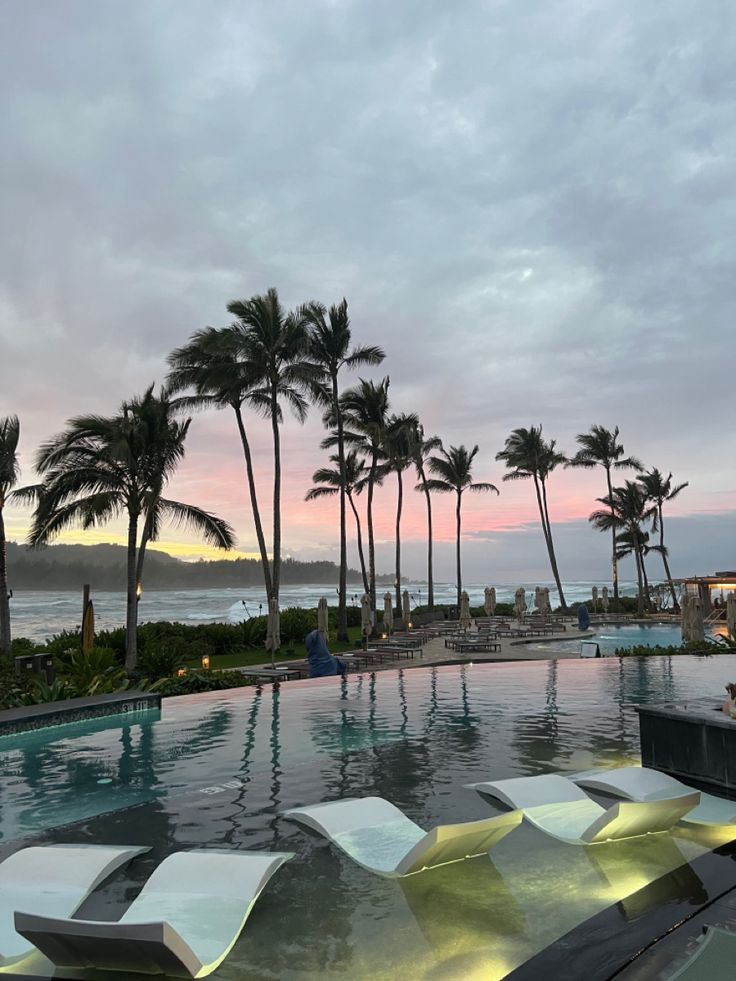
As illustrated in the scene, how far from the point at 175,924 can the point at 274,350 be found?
21959 mm

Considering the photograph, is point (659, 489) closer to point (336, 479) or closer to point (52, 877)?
point (336, 479)

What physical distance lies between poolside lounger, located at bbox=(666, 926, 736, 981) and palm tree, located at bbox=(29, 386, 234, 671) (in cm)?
1647

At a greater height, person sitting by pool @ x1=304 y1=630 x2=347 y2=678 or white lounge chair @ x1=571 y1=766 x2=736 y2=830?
person sitting by pool @ x1=304 y1=630 x2=347 y2=678

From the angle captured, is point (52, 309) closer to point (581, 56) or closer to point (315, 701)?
point (315, 701)

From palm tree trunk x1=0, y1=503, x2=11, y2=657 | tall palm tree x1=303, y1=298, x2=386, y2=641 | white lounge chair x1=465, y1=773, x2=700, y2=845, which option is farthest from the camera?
tall palm tree x1=303, y1=298, x2=386, y2=641

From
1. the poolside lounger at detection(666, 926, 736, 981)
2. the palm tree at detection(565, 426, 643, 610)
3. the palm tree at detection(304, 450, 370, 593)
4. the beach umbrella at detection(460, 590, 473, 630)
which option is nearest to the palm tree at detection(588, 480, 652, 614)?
the palm tree at detection(565, 426, 643, 610)

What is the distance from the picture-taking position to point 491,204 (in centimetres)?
1902

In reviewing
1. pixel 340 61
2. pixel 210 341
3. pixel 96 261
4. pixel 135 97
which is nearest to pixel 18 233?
pixel 96 261

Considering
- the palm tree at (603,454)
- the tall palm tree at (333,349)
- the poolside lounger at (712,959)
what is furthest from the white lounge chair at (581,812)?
the palm tree at (603,454)

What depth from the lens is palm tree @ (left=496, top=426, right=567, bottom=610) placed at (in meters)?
43.7

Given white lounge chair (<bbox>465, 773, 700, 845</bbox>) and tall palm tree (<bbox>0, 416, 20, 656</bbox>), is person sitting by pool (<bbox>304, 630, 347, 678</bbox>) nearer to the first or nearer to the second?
white lounge chair (<bbox>465, 773, 700, 845</bbox>)

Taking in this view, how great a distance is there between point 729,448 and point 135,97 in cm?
3824

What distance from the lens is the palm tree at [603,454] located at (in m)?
45.9

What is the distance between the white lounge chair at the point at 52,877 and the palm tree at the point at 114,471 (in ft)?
44.5
